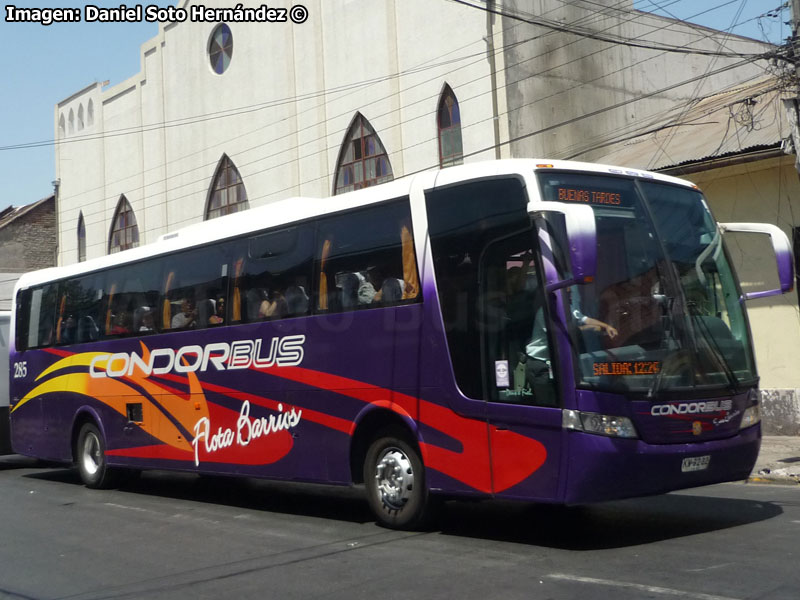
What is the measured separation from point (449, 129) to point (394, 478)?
17017mm

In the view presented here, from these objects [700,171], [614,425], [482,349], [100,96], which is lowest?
[614,425]

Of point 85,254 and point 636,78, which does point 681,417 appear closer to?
point 636,78

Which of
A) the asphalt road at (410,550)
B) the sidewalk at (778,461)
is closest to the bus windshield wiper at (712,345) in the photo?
the asphalt road at (410,550)

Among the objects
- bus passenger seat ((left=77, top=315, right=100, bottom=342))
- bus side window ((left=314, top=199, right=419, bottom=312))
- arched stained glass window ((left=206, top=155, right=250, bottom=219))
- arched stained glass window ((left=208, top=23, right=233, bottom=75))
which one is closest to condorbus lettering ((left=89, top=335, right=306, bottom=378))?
bus passenger seat ((left=77, top=315, right=100, bottom=342))

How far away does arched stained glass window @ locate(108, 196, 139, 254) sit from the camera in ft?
124

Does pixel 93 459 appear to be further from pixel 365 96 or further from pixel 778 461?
pixel 365 96

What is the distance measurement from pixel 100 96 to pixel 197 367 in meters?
30.4

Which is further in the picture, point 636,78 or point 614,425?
point 636,78

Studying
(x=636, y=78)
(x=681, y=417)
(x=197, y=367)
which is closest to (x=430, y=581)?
(x=681, y=417)

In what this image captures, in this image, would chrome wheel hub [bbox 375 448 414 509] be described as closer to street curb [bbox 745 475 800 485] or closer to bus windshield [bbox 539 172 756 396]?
bus windshield [bbox 539 172 756 396]

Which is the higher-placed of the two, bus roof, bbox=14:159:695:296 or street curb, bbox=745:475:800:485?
bus roof, bbox=14:159:695:296

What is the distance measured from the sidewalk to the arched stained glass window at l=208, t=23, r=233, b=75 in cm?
2270

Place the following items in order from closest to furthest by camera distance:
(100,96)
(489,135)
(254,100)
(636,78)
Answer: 1. (489,135)
2. (636,78)
3. (254,100)
4. (100,96)

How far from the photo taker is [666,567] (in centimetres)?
696
